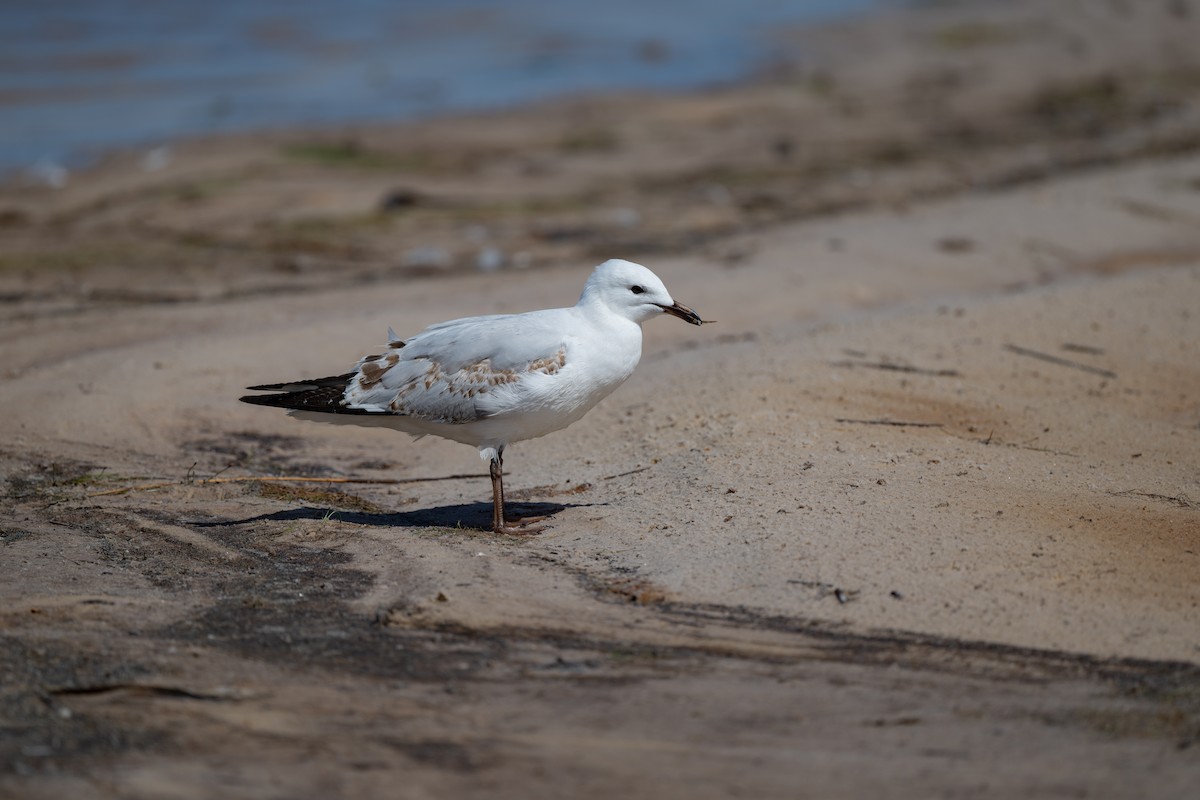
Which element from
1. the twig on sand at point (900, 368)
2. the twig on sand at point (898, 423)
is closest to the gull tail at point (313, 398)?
the twig on sand at point (898, 423)

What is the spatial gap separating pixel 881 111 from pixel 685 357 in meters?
10.4

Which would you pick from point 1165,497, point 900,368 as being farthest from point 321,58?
point 1165,497

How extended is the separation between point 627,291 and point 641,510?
0.96m

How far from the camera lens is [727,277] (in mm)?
9570

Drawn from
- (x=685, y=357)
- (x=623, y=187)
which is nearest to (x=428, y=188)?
(x=623, y=187)

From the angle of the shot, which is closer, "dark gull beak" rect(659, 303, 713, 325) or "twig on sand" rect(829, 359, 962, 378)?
"dark gull beak" rect(659, 303, 713, 325)

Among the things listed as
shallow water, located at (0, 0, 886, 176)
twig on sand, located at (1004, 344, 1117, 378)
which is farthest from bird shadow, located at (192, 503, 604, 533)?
shallow water, located at (0, 0, 886, 176)

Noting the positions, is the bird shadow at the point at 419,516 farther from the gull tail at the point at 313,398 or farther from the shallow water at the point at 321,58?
the shallow water at the point at 321,58

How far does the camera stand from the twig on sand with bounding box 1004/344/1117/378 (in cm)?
732

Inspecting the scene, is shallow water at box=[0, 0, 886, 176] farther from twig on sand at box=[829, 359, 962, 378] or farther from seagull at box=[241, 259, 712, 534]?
twig on sand at box=[829, 359, 962, 378]

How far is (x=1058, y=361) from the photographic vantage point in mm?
7461

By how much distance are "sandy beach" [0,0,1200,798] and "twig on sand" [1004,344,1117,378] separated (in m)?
0.08

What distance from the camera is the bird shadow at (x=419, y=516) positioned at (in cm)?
565

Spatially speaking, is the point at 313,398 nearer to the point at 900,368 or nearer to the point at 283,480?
the point at 283,480
